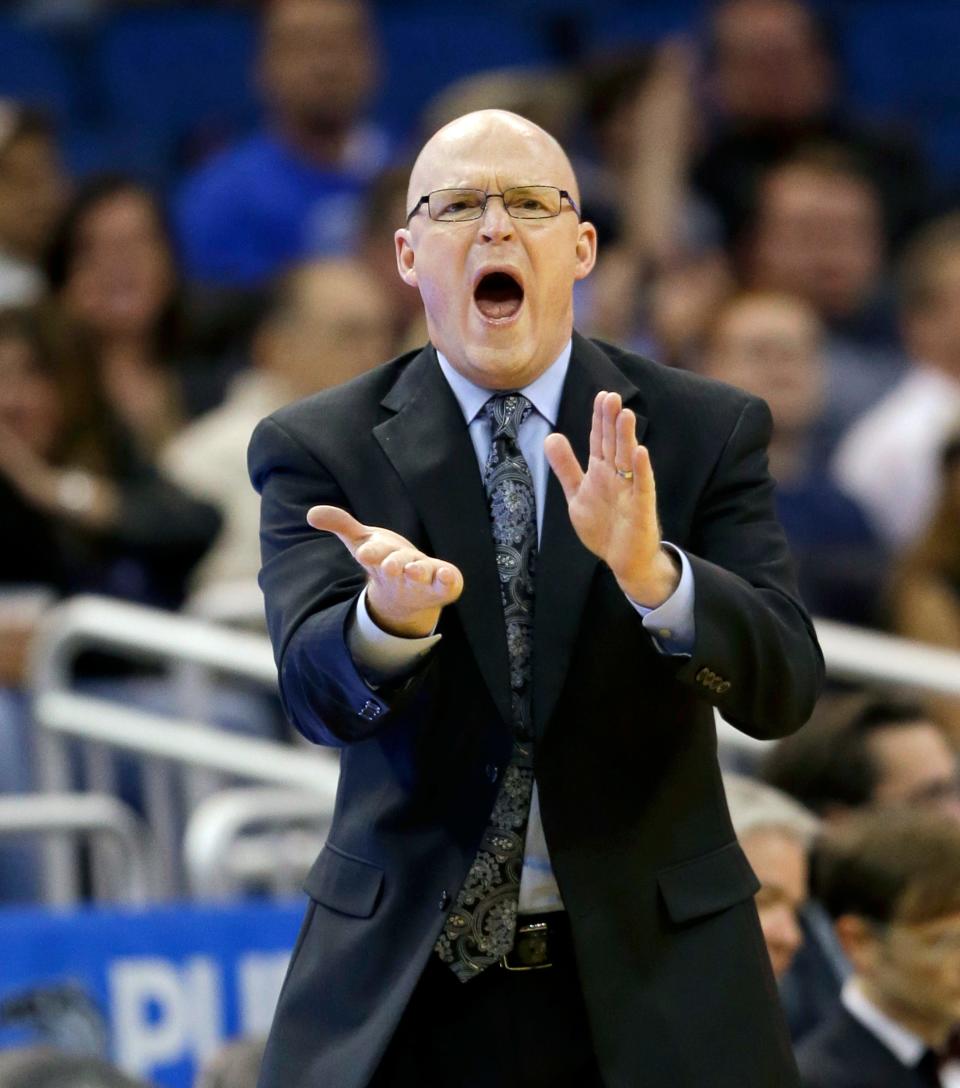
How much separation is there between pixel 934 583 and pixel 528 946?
3.71 metres

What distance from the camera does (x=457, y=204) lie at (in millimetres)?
2545

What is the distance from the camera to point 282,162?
7.72m

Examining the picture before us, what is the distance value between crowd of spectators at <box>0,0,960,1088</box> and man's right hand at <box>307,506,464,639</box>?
1.29m

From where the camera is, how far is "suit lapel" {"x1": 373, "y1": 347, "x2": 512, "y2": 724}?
245cm

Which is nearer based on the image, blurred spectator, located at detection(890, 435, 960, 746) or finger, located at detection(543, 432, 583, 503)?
finger, located at detection(543, 432, 583, 503)

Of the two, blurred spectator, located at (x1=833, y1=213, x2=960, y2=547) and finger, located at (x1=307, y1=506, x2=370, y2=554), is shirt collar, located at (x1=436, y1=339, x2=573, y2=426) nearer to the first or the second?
finger, located at (x1=307, y1=506, x2=370, y2=554)

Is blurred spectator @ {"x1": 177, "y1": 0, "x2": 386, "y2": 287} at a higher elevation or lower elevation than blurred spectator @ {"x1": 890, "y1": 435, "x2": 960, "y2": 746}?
higher

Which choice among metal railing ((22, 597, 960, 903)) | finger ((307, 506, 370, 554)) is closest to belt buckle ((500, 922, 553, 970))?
finger ((307, 506, 370, 554))

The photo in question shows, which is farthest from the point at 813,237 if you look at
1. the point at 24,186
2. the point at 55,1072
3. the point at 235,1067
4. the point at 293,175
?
the point at 55,1072

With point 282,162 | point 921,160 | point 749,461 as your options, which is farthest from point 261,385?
point 749,461

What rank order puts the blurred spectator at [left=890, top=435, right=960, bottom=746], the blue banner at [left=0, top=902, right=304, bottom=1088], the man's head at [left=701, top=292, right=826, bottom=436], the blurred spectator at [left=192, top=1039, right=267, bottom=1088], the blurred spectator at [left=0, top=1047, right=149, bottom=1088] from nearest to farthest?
the blurred spectator at [left=0, top=1047, right=149, bottom=1088] → the blurred spectator at [left=192, top=1039, right=267, bottom=1088] → the blue banner at [left=0, top=902, right=304, bottom=1088] → the blurred spectator at [left=890, top=435, right=960, bottom=746] → the man's head at [left=701, top=292, right=826, bottom=436]

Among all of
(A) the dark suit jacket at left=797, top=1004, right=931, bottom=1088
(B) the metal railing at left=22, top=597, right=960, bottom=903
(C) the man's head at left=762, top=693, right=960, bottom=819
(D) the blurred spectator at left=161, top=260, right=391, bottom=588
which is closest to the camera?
(A) the dark suit jacket at left=797, top=1004, right=931, bottom=1088

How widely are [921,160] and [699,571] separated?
22.1 ft

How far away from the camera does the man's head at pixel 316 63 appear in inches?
305
